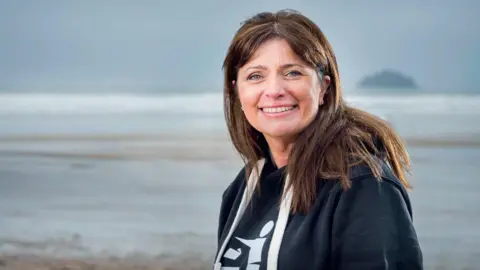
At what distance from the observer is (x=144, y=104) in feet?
11.4

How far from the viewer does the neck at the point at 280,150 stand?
125cm

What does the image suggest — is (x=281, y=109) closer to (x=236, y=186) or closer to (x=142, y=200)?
(x=236, y=186)

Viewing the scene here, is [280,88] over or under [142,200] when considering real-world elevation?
over

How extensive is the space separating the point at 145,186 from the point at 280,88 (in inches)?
91.9

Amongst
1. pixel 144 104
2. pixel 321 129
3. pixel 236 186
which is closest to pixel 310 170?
pixel 321 129

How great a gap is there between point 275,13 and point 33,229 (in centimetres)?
254

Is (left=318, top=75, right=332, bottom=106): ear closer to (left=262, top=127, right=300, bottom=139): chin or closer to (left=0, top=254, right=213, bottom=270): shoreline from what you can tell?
(left=262, top=127, right=300, bottom=139): chin

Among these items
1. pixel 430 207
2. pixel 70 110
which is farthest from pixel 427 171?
pixel 70 110

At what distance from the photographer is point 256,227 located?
1.22 meters

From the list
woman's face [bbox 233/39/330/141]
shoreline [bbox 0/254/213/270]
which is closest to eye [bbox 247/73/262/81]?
woman's face [bbox 233/39/330/141]

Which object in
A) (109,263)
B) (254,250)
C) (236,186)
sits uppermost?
(236,186)

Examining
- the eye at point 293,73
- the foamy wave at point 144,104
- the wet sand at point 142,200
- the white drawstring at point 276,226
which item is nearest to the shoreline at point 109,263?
the wet sand at point 142,200

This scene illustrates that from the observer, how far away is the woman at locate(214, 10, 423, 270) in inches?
40.1

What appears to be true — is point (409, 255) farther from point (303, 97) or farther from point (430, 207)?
point (430, 207)
